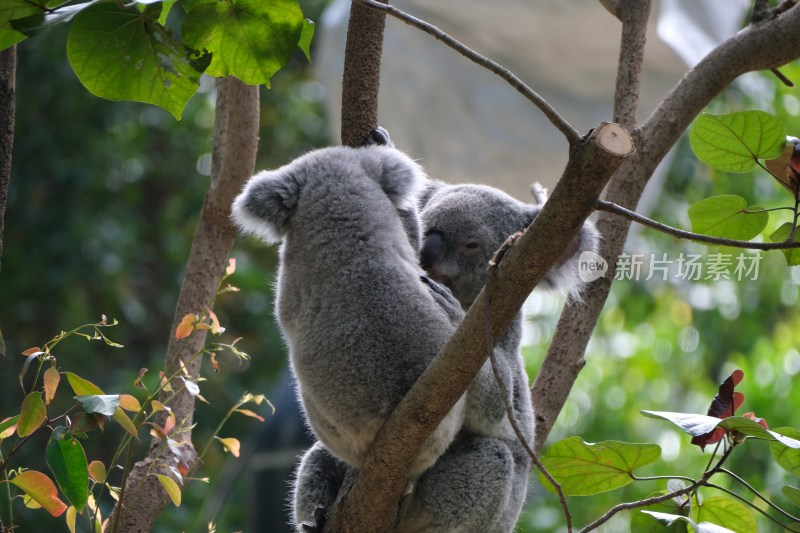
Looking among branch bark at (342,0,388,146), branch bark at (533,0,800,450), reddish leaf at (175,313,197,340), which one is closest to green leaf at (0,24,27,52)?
reddish leaf at (175,313,197,340)

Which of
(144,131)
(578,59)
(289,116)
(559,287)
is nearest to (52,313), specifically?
(144,131)

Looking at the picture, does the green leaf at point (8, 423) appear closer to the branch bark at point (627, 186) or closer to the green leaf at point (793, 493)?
the branch bark at point (627, 186)

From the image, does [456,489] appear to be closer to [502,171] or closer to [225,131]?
[225,131]

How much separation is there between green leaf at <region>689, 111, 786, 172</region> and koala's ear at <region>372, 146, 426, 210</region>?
53cm

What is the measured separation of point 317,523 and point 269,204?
0.60 meters

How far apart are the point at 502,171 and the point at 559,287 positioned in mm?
1656

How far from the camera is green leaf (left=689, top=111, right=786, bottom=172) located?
1521 millimetres

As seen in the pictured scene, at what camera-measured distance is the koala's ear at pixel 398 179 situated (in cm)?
179

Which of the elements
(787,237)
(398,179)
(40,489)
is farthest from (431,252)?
(40,489)

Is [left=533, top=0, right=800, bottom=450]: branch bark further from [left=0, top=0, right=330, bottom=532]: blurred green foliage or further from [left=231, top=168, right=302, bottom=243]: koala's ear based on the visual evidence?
[left=0, top=0, right=330, bottom=532]: blurred green foliage

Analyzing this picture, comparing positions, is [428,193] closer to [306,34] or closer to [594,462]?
[306,34]

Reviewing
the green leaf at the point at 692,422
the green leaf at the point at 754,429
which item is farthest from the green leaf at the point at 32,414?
the green leaf at the point at 754,429

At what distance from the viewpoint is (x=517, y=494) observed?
191cm

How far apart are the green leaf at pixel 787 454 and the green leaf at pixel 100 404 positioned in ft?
3.44
